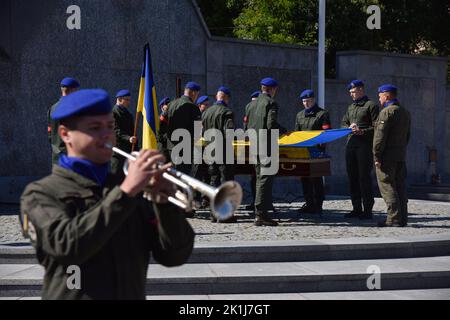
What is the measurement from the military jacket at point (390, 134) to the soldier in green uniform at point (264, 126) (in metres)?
1.47

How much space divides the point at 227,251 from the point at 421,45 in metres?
23.0

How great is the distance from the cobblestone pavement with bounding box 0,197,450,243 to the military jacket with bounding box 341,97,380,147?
4.57ft

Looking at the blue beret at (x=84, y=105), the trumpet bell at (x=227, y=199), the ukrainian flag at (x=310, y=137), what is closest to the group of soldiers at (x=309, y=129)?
the ukrainian flag at (x=310, y=137)

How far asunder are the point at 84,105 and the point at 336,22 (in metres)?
20.7

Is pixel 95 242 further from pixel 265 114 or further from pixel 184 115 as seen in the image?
pixel 184 115

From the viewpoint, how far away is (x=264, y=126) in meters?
10.8

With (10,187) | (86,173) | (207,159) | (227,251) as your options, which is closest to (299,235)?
(227,251)

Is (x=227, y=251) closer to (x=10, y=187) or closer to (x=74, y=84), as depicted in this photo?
(x=74, y=84)

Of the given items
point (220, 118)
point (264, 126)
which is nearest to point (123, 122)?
point (220, 118)

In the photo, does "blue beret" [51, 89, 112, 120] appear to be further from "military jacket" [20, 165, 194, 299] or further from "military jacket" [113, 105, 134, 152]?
"military jacket" [113, 105, 134, 152]

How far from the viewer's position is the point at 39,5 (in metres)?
14.0

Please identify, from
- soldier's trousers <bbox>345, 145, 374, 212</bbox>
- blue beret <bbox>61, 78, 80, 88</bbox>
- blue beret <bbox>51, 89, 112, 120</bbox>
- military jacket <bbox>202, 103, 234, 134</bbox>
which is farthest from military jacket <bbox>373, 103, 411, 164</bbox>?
blue beret <bbox>51, 89, 112, 120</bbox>

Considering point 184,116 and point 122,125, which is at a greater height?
point 184,116

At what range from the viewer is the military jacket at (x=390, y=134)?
10789mm
